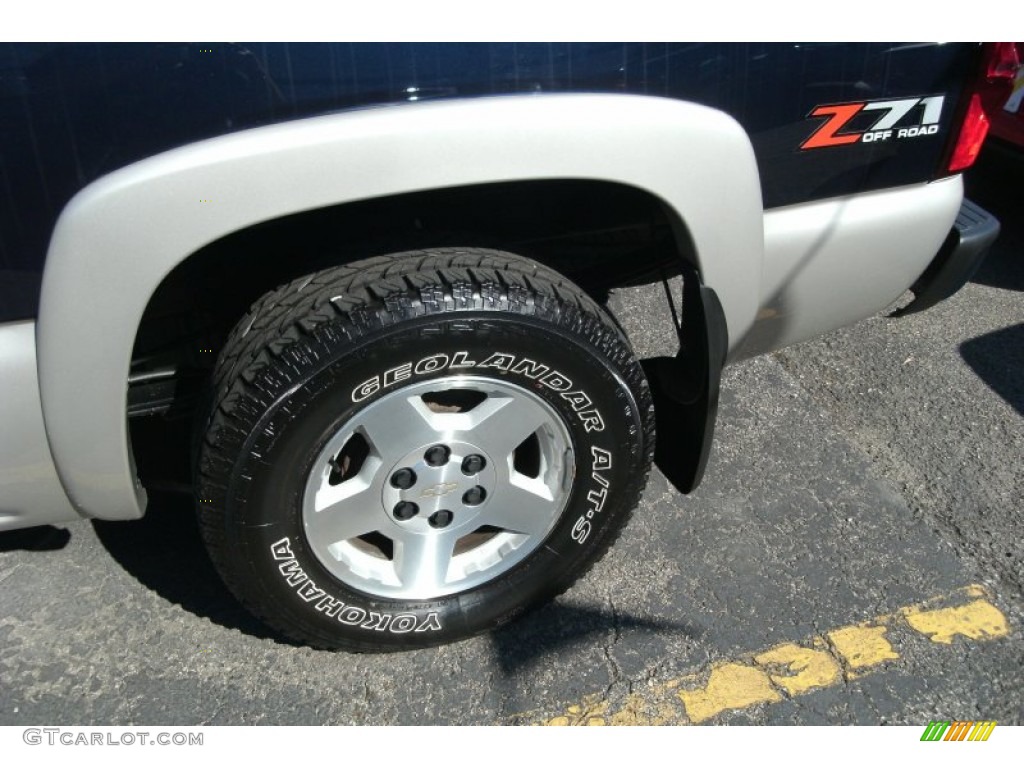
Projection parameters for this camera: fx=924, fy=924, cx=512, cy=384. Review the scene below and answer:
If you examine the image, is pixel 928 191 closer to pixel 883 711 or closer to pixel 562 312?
pixel 562 312

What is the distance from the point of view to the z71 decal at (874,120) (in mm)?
2100

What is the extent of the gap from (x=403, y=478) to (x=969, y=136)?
1.62 m

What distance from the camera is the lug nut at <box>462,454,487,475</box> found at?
216cm

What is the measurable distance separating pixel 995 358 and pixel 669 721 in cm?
218

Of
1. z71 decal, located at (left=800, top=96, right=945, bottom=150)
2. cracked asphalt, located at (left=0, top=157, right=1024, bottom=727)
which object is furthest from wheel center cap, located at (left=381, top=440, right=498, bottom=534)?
z71 decal, located at (left=800, top=96, right=945, bottom=150)

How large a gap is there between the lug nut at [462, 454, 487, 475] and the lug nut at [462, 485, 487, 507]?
5 cm

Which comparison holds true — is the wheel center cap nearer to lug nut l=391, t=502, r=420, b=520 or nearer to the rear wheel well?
lug nut l=391, t=502, r=420, b=520

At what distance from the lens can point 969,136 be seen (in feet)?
7.48

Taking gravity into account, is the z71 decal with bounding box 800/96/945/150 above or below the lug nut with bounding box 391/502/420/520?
above

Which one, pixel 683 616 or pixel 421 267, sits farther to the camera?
pixel 683 616

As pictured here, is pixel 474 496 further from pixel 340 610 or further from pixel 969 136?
pixel 969 136

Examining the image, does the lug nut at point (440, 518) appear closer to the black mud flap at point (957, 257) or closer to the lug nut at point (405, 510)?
the lug nut at point (405, 510)

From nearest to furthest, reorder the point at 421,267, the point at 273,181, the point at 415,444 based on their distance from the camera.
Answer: the point at 273,181
the point at 421,267
the point at 415,444

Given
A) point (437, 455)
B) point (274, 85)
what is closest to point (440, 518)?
point (437, 455)
